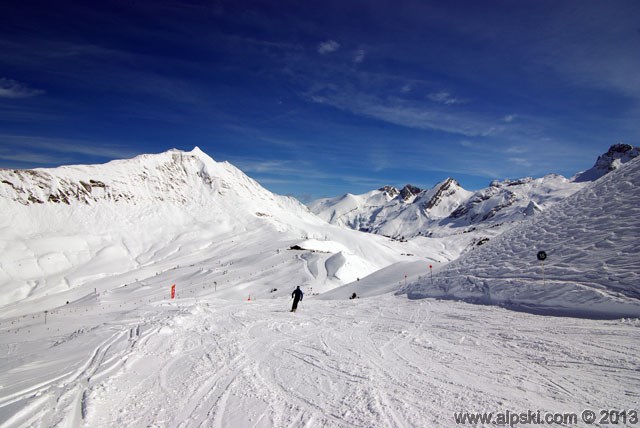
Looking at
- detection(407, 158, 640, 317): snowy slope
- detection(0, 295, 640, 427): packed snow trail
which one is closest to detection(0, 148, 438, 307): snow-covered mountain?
detection(407, 158, 640, 317): snowy slope

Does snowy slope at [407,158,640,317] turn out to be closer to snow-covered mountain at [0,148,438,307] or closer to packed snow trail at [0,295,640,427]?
packed snow trail at [0,295,640,427]

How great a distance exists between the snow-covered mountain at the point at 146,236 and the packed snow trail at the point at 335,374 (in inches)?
1082

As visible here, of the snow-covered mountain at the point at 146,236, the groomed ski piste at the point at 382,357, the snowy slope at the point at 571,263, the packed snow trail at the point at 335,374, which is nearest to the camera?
the packed snow trail at the point at 335,374

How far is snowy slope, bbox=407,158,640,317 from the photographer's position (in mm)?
10234

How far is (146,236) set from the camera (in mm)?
105250

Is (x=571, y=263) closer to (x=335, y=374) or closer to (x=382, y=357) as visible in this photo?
(x=382, y=357)

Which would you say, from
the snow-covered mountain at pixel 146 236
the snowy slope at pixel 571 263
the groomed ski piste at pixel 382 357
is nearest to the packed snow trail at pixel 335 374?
the groomed ski piste at pixel 382 357

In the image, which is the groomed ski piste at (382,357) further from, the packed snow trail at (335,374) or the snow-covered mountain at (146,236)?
the snow-covered mountain at (146,236)

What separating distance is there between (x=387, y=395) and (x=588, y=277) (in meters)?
9.90

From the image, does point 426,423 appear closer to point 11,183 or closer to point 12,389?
point 12,389

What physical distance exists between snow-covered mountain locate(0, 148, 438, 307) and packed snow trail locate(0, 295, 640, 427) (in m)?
27.5

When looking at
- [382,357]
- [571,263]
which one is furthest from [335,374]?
[571,263]

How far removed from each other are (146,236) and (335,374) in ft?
371

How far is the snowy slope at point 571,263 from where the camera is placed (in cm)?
1023
